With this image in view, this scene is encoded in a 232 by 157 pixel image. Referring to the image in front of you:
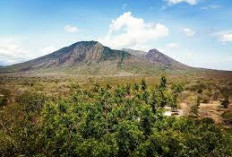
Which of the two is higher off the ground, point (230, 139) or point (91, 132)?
point (230, 139)

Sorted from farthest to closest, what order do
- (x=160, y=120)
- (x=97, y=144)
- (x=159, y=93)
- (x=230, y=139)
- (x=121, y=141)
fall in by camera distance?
(x=159, y=93) → (x=160, y=120) → (x=121, y=141) → (x=97, y=144) → (x=230, y=139)

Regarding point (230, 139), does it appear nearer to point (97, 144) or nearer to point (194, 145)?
point (194, 145)

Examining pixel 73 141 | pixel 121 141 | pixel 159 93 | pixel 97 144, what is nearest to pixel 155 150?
pixel 121 141

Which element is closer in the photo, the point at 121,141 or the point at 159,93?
the point at 121,141

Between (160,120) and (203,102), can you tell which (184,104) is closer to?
(203,102)

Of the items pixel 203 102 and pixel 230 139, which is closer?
pixel 230 139

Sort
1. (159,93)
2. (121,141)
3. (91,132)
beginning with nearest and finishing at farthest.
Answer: (121,141) < (91,132) < (159,93)

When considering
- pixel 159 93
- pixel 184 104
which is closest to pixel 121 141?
pixel 159 93

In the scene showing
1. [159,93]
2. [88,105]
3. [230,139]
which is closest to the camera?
[230,139]

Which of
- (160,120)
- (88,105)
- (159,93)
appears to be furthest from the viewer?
(159,93)
